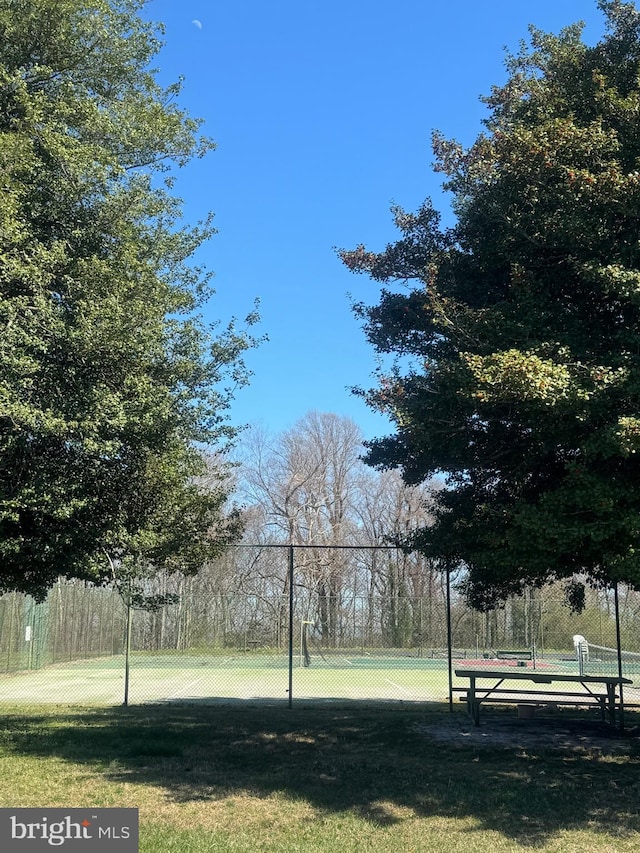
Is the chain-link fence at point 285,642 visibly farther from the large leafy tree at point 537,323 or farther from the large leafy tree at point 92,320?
the large leafy tree at point 537,323

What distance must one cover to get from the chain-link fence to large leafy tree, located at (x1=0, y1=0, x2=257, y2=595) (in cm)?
787

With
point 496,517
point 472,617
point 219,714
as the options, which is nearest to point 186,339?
point 496,517

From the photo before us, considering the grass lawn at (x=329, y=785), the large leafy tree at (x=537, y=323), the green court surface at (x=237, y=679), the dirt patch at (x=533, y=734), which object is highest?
the large leafy tree at (x=537, y=323)

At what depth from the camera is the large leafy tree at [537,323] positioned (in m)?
6.29

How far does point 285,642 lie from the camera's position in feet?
79.7

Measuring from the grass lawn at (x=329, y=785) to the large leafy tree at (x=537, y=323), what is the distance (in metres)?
2.14

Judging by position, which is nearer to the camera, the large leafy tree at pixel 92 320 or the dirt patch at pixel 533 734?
the large leafy tree at pixel 92 320

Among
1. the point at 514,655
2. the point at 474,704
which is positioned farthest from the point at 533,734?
the point at 514,655

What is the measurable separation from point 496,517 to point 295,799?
3.33 m

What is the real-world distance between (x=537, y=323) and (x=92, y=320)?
4515mm

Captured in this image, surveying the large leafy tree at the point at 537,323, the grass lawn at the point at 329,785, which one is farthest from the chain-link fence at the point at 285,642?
the large leafy tree at the point at 537,323

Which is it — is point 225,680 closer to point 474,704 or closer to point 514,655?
point 514,655

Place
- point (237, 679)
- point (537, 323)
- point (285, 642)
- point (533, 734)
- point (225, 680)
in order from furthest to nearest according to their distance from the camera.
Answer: point (285, 642)
point (237, 679)
point (225, 680)
point (533, 734)
point (537, 323)

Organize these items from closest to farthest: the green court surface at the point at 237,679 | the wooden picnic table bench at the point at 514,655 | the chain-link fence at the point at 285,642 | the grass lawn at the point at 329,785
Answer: the grass lawn at the point at 329,785
the green court surface at the point at 237,679
the chain-link fence at the point at 285,642
the wooden picnic table bench at the point at 514,655
